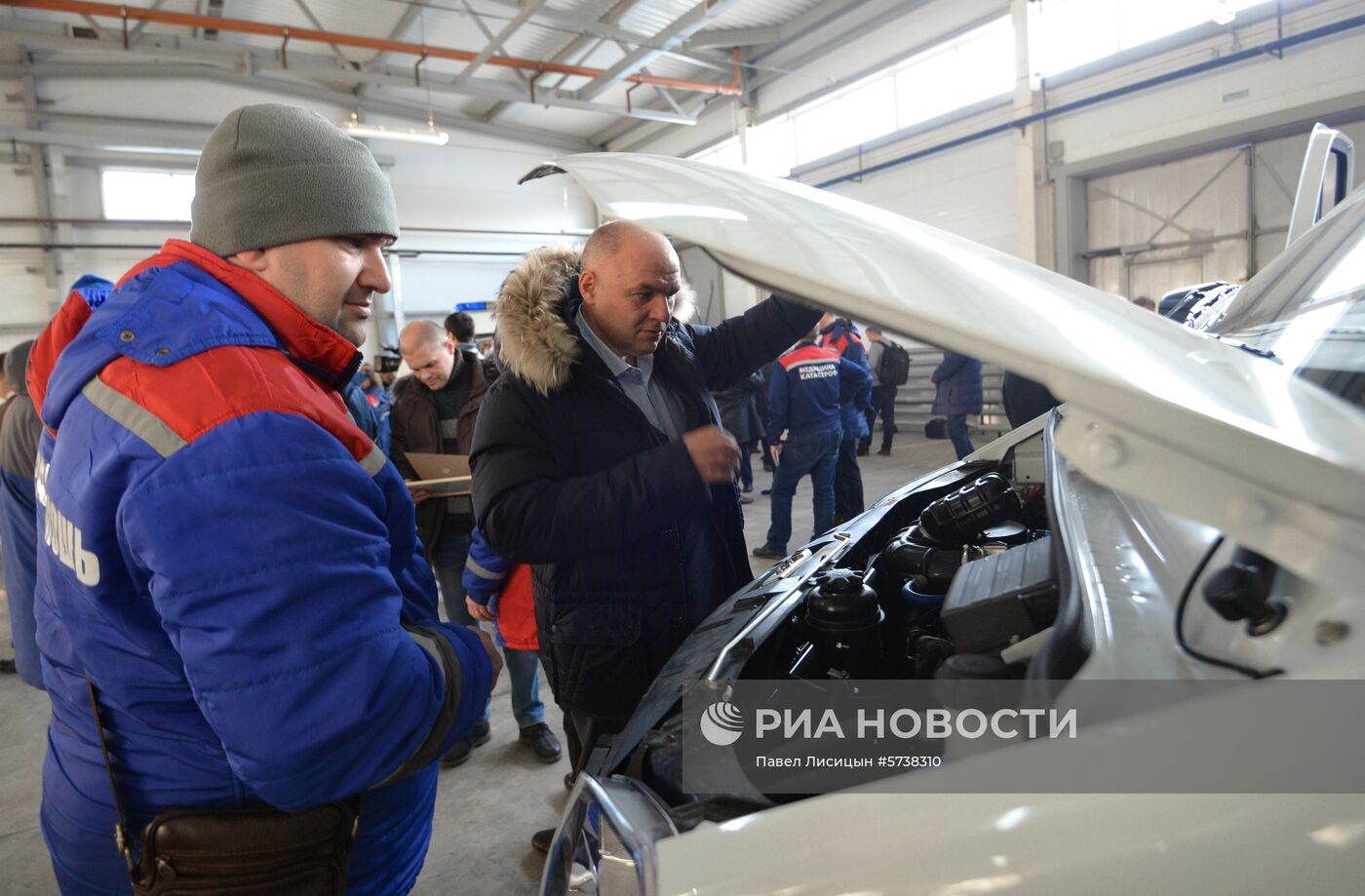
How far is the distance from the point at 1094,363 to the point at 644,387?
1130 millimetres

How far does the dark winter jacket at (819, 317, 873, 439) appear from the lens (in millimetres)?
5383

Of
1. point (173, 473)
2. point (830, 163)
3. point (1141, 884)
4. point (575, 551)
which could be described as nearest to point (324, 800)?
point (173, 473)

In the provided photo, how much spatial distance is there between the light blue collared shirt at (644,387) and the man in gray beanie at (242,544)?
55cm

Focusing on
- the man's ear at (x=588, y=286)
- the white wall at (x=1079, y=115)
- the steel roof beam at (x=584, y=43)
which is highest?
the steel roof beam at (x=584, y=43)

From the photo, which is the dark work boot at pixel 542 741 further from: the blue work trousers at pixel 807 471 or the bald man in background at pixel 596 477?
the blue work trousers at pixel 807 471

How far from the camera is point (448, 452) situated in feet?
10.0

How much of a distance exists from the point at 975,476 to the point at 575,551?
1054 mm

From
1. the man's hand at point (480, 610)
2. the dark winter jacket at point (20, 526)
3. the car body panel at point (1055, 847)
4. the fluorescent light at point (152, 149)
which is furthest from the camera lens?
the fluorescent light at point (152, 149)

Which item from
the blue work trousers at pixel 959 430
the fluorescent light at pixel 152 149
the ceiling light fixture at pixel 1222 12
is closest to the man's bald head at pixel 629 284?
the blue work trousers at pixel 959 430

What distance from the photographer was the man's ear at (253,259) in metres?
0.97

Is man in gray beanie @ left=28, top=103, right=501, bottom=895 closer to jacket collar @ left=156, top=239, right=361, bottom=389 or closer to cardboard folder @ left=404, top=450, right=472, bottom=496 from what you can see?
jacket collar @ left=156, top=239, right=361, bottom=389

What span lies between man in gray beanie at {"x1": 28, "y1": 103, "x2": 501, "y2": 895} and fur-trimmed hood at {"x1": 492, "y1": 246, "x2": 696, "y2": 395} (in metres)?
0.45

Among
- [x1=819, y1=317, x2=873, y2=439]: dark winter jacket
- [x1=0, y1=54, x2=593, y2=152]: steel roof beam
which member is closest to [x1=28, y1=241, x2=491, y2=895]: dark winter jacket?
[x1=819, y1=317, x2=873, y2=439]: dark winter jacket

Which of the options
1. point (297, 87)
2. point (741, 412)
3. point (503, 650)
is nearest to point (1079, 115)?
point (741, 412)
